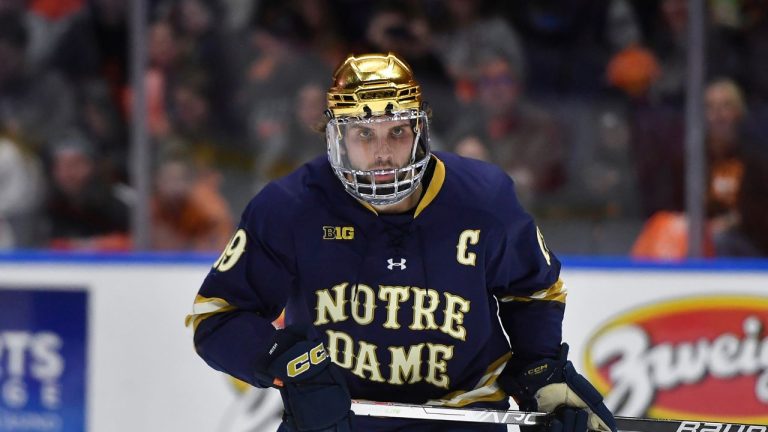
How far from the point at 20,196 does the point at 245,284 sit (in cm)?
243

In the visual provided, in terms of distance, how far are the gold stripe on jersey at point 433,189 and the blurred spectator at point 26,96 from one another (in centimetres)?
255

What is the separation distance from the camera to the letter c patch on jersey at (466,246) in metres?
2.41

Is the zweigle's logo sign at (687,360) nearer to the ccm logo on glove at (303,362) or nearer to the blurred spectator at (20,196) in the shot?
the ccm logo on glove at (303,362)

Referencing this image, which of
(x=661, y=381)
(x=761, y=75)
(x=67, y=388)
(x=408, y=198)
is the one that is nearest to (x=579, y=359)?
(x=661, y=381)

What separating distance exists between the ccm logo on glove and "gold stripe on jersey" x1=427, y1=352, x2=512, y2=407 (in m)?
0.32

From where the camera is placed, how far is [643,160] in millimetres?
4055

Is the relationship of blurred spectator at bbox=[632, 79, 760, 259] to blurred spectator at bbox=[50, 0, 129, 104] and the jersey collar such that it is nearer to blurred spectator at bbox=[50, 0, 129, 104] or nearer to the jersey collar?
the jersey collar

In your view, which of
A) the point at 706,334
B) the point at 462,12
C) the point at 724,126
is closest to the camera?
the point at 706,334

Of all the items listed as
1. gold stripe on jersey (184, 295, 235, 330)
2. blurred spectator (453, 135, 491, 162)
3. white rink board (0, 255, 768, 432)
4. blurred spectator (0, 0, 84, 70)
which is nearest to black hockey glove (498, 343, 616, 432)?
gold stripe on jersey (184, 295, 235, 330)

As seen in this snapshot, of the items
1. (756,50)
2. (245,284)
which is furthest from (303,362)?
(756,50)

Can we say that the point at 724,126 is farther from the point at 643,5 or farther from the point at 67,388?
the point at 67,388

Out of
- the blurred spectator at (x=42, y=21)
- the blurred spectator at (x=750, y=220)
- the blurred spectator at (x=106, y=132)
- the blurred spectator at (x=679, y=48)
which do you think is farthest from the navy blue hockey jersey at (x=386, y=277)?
the blurred spectator at (x=42, y=21)

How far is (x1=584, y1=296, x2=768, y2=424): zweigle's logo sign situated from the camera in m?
3.59

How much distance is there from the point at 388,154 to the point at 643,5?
1.99 m
